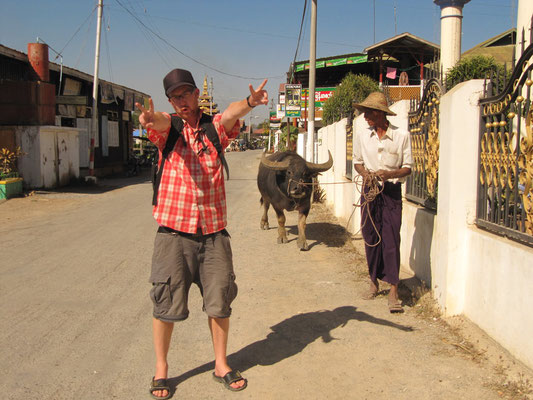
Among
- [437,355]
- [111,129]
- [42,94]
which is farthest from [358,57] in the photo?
[437,355]

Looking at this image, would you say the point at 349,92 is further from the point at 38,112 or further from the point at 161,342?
the point at 161,342

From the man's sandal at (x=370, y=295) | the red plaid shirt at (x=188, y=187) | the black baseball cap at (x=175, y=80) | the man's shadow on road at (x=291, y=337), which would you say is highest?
the black baseball cap at (x=175, y=80)

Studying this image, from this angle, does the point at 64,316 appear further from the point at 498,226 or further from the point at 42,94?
the point at 42,94

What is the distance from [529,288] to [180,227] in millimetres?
2261

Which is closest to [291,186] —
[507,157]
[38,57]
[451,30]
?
[507,157]

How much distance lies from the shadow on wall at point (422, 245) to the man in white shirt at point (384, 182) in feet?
1.43

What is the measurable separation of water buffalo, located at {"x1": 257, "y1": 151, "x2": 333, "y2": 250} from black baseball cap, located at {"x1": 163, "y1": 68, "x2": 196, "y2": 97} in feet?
15.8

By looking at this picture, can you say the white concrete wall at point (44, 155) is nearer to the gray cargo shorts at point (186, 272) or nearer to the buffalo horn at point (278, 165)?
the buffalo horn at point (278, 165)

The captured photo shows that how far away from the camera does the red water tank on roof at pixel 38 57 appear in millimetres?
15867

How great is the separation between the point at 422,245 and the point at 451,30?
860 cm

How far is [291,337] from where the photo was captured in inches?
170

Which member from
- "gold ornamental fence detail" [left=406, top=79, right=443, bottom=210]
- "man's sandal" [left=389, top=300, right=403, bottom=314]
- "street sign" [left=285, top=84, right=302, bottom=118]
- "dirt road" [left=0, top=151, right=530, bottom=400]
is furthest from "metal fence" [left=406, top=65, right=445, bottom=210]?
"street sign" [left=285, top=84, right=302, bottom=118]

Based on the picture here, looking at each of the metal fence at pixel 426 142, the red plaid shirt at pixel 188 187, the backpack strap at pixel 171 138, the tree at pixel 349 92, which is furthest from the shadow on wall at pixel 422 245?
the tree at pixel 349 92

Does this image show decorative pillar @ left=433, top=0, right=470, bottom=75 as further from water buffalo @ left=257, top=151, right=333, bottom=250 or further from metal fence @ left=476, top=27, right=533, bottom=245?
metal fence @ left=476, top=27, right=533, bottom=245
